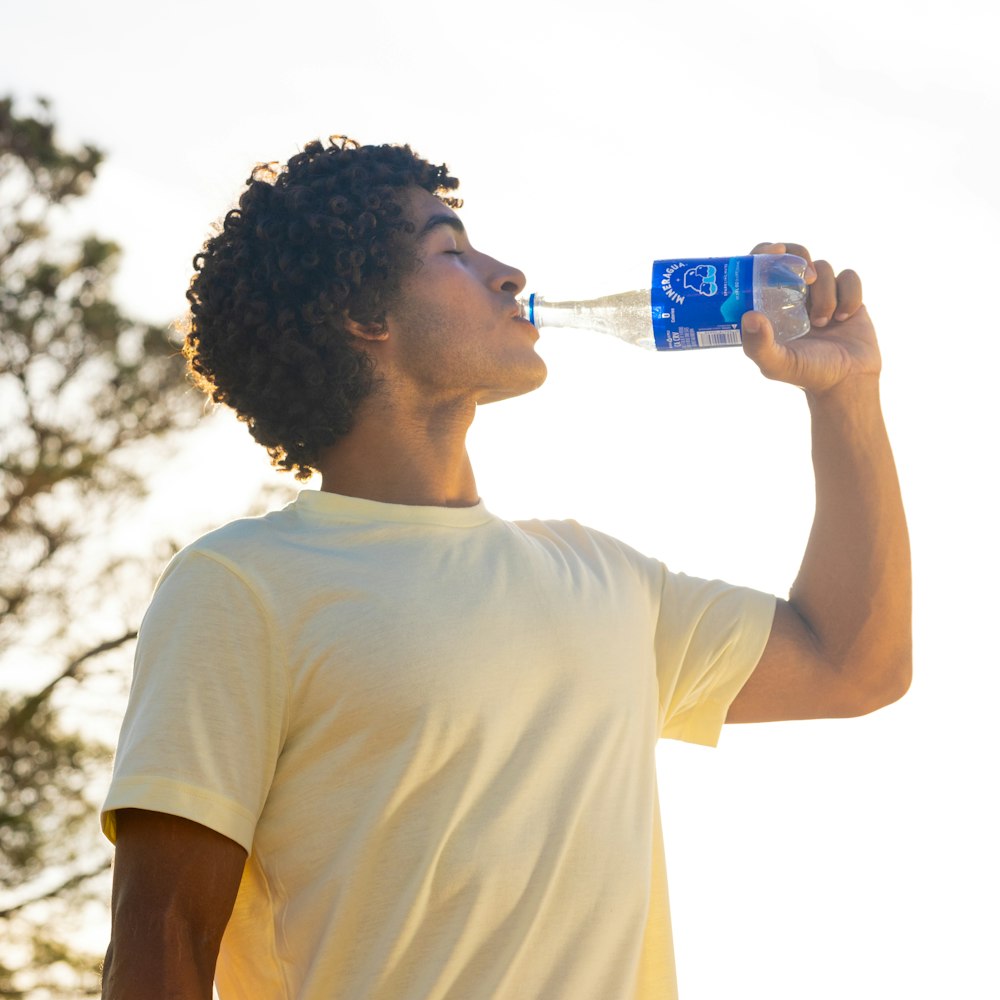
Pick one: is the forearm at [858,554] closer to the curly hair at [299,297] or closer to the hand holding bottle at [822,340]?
the hand holding bottle at [822,340]

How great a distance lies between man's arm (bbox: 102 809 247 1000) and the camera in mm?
1804

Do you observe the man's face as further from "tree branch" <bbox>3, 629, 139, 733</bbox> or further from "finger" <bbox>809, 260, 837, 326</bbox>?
"tree branch" <bbox>3, 629, 139, 733</bbox>

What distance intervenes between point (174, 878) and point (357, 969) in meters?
0.26

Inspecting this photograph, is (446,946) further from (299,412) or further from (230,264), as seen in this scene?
(230,264)

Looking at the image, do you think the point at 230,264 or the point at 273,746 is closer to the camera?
the point at 273,746

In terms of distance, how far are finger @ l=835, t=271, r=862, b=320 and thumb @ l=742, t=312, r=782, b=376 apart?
0.21 metres

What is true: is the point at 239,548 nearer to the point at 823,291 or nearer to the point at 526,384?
the point at 526,384

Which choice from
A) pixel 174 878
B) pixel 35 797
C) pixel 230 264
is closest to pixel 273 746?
pixel 174 878

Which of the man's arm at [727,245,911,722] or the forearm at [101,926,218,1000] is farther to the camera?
the man's arm at [727,245,911,722]

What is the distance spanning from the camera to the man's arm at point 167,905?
180cm

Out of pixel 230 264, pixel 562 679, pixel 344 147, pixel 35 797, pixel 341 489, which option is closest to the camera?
pixel 562 679

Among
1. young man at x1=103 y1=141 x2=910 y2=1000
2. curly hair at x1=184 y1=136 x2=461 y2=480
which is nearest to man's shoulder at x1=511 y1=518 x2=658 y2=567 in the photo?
young man at x1=103 y1=141 x2=910 y2=1000

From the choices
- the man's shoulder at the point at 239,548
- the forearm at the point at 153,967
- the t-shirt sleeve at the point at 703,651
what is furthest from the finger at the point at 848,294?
the forearm at the point at 153,967

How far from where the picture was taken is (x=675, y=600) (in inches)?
96.3
